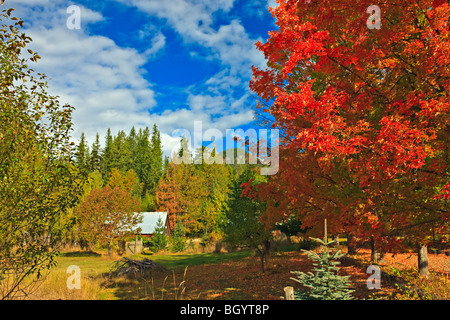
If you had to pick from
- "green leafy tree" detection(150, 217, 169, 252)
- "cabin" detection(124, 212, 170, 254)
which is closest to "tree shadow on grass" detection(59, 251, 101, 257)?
"cabin" detection(124, 212, 170, 254)

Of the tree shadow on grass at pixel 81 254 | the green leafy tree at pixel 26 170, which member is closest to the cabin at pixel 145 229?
the tree shadow on grass at pixel 81 254

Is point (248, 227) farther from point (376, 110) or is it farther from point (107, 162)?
point (107, 162)

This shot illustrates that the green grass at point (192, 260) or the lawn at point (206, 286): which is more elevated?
the lawn at point (206, 286)

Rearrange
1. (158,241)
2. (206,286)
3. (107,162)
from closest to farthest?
(206,286) → (158,241) → (107,162)

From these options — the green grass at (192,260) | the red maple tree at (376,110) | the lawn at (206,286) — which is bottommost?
the green grass at (192,260)

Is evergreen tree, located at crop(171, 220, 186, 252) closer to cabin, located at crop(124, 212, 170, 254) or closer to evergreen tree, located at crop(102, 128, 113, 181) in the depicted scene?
cabin, located at crop(124, 212, 170, 254)

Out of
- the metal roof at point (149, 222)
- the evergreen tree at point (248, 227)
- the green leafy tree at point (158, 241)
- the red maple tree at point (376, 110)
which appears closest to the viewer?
the red maple tree at point (376, 110)

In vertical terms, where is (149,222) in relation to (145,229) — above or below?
above

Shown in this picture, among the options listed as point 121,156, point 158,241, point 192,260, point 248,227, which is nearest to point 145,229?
point 158,241

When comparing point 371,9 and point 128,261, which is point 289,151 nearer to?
point 371,9

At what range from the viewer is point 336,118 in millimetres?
6348

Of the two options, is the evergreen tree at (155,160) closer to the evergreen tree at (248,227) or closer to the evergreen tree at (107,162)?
the evergreen tree at (107,162)

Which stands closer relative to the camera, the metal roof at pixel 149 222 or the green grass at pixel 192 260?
the green grass at pixel 192 260
